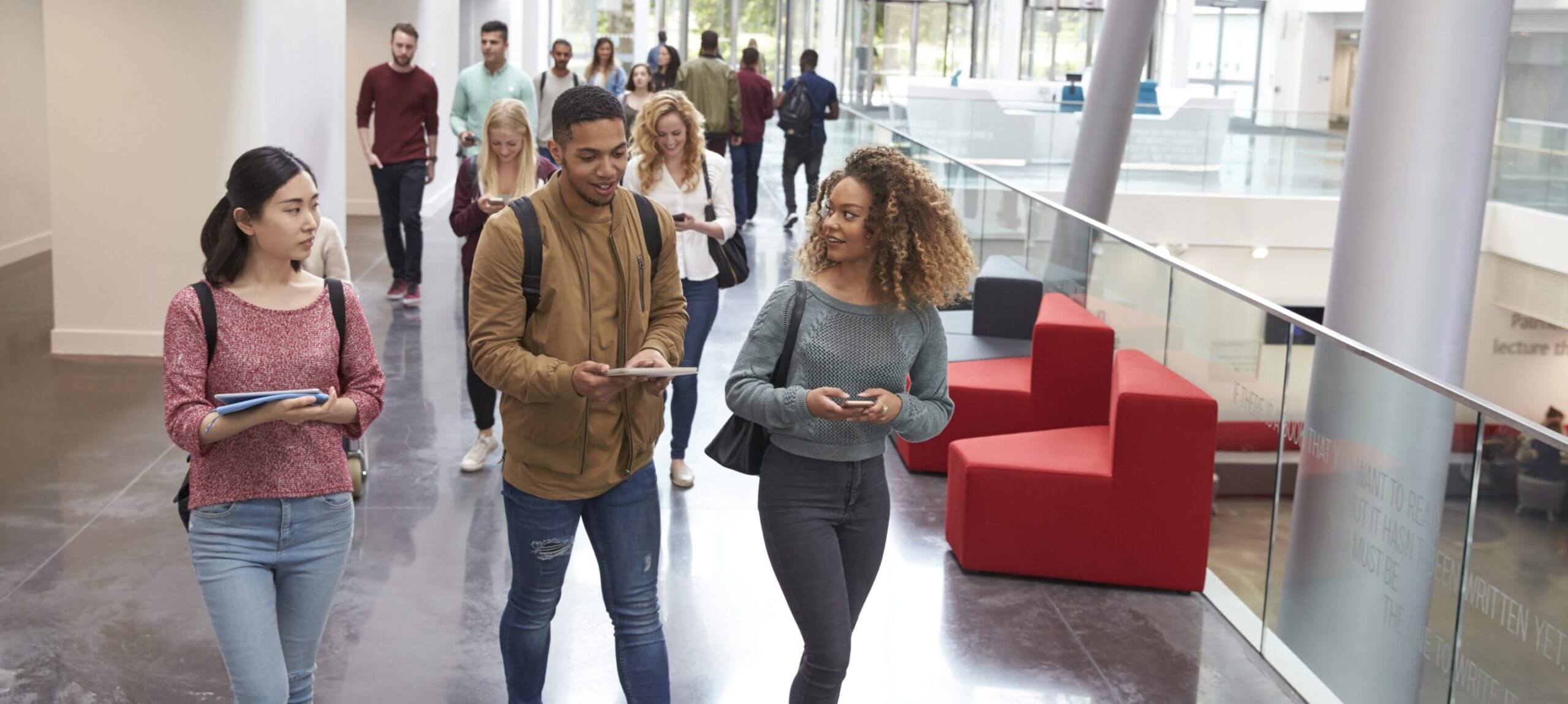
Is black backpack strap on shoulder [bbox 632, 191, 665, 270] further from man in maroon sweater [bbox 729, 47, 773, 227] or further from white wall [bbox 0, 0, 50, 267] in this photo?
man in maroon sweater [bbox 729, 47, 773, 227]

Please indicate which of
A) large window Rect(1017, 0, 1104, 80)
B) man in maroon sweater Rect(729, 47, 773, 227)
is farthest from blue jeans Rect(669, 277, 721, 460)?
large window Rect(1017, 0, 1104, 80)

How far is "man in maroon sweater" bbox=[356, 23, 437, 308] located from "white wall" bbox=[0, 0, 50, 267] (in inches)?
127

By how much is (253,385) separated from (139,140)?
242 inches

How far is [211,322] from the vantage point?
288 cm

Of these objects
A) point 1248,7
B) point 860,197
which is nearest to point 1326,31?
point 1248,7

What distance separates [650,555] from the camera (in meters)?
3.37

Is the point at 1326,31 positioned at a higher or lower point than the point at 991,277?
higher

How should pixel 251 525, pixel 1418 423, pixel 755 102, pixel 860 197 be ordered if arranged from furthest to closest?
pixel 755 102
pixel 1418 423
pixel 860 197
pixel 251 525

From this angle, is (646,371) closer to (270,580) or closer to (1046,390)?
(270,580)

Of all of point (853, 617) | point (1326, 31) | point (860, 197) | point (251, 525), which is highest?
point (1326, 31)

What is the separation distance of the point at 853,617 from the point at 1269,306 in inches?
92.8

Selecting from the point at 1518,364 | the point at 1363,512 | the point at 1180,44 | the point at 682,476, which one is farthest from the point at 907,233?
the point at 1180,44

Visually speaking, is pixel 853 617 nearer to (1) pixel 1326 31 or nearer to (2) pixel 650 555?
(2) pixel 650 555

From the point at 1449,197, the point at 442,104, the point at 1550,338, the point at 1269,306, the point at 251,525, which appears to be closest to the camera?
the point at 251,525
